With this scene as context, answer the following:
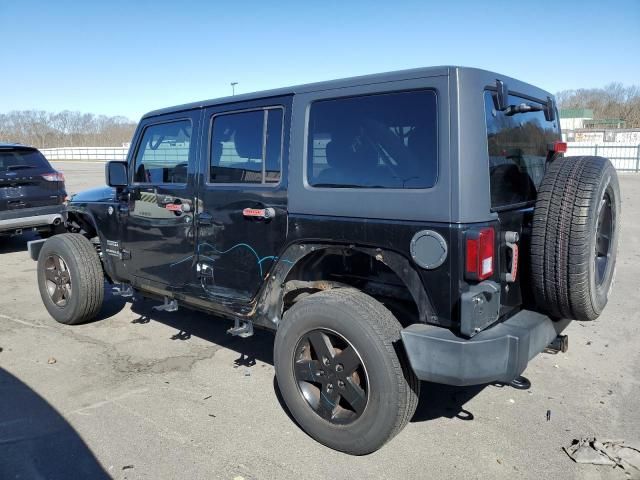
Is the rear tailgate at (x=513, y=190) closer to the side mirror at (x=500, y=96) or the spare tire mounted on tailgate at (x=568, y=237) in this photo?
the side mirror at (x=500, y=96)

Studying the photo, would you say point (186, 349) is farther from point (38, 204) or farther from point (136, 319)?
point (38, 204)

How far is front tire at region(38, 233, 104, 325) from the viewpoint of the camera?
5.08m

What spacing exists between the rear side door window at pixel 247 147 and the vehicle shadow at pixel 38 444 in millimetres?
1920

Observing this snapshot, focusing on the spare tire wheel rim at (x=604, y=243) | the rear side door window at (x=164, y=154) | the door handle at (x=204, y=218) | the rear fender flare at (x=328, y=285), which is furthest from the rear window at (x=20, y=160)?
the spare tire wheel rim at (x=604, y=243)

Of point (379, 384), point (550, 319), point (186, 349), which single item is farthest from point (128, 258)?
point (550, 319)

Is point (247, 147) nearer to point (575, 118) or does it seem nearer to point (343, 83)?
point (343, 83)

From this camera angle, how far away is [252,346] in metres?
4.80

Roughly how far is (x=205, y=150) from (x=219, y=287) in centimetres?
102

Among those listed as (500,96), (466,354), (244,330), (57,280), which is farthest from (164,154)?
(466,354)

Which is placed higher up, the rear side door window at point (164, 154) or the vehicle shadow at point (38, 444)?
the rear side door window at point (164, 154)

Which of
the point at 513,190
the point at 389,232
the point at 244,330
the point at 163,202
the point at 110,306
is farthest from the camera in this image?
the point at 110,306

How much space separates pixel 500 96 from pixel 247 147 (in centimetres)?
168

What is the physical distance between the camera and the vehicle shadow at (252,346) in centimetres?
361

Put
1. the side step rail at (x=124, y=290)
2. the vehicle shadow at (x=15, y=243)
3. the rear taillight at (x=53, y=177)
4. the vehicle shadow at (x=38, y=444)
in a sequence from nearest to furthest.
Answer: the vehicle shadow at (x=38, y=444)
the side step rail at (x=124, y=290)
the rear taillight at (x=53, y=177)
the vehicle shadow at (x=15, y=243)
